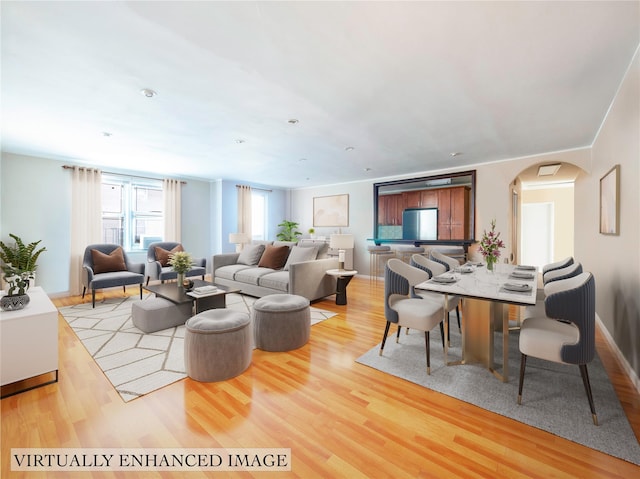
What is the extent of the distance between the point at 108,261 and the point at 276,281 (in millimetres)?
3062

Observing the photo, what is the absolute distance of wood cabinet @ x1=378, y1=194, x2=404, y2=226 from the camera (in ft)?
22.1

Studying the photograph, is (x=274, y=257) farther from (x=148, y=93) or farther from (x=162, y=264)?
(x=148, y=93)

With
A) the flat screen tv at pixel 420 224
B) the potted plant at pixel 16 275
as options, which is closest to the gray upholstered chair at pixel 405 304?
the potted plant at pixel 16 275

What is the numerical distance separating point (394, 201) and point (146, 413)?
20.2ft

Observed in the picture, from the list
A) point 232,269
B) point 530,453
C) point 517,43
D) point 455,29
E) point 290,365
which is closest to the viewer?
point 530,453

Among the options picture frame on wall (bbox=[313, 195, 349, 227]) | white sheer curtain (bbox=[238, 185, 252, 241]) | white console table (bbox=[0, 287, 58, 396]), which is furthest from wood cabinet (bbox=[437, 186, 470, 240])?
white console table (bbox=[0, 287, 58, 396])

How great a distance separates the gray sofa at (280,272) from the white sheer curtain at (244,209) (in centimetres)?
188

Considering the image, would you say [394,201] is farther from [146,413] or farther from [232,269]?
[146,413]

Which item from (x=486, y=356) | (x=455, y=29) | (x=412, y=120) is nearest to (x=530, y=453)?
(x=486, y=356)

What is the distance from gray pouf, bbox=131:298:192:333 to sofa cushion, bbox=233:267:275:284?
1300mm

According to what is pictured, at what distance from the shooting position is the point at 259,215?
27.1ft

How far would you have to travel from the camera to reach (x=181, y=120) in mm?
3264

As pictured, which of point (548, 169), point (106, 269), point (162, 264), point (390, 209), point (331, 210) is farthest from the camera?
point (331, 210)

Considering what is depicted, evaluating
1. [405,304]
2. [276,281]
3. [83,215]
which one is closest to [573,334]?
[405,304]
